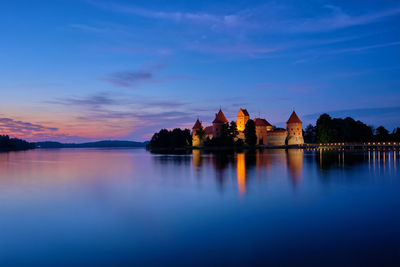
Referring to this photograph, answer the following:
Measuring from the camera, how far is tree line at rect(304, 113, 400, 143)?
6750 cm

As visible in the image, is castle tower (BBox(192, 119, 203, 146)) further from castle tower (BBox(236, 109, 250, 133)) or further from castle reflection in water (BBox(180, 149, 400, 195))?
castle reflection in water (BBox(180, 149, 400, 195))

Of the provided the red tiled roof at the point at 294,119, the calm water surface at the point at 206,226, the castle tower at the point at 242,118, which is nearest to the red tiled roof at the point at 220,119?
the castle tower at the point at 242,118

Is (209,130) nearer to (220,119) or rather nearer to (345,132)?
(220,119)

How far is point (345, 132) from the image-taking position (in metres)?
72.5

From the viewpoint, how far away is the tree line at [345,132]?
67.5 metres

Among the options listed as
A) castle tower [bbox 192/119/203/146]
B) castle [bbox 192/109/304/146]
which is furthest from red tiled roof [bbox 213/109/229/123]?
castle tower [bbox 192/119/203/146]

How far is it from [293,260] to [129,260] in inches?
121

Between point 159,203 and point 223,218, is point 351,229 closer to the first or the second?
point 223,218

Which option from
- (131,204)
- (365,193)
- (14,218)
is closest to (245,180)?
(365,193)

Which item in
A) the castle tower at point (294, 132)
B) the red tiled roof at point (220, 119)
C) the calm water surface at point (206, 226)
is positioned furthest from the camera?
the red tiled roof at point (220, 119)

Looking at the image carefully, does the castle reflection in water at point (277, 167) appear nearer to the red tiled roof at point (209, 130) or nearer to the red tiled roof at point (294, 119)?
the red tiled roof at point (294, 119)

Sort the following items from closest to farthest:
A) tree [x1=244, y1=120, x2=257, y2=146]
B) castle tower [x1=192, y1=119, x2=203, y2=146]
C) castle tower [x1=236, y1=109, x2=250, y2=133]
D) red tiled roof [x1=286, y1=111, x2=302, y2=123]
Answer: tree [x1=244, y1=120, x2=257, y2=146] < red tiled roof [x1=286, y1=111, x2=302, y2=123] < castle tower [x1=192, y1=119, x2=203, y2=146] < castle tower [x1=236, y1=109, x2=250, y2=133]

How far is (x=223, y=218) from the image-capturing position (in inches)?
355

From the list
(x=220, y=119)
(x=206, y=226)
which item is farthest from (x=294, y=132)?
(x=206, y=226)
